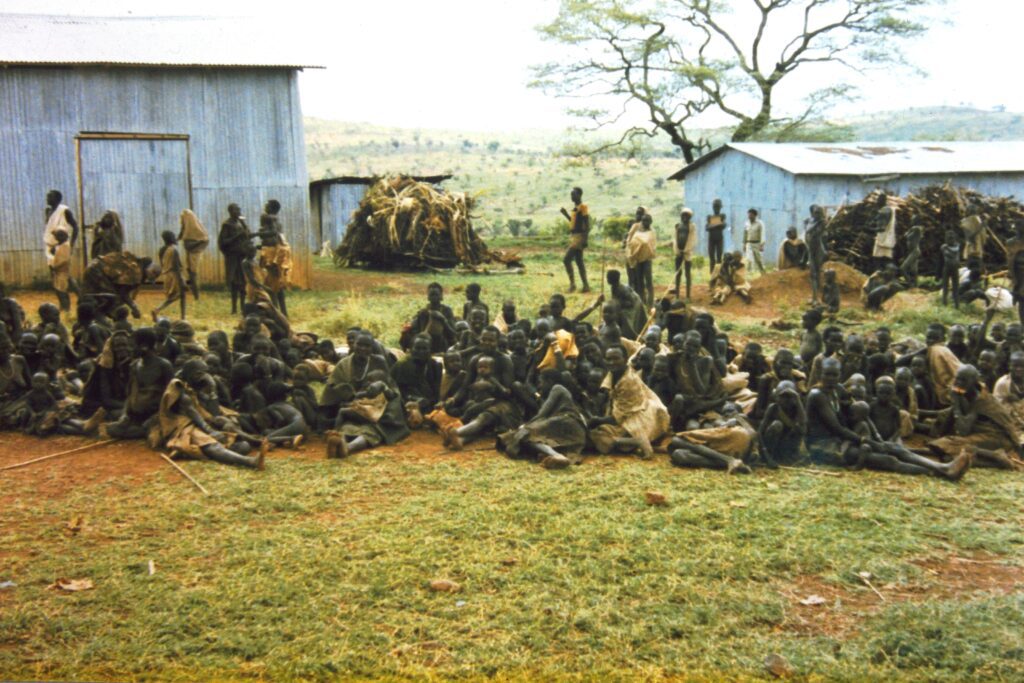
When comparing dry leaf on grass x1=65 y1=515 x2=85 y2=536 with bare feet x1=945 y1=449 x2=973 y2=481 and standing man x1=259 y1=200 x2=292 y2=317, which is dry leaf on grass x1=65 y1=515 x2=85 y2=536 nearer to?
bare feet x1=945 y1=449 x2=973 y2=481

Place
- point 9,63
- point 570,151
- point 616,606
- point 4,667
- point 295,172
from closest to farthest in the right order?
point 4,667 → point 616,606 → point 9,63 → point 295,172 → point 570,151

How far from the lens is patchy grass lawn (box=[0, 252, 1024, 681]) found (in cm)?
478

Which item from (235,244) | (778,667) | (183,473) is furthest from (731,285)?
(778,667)

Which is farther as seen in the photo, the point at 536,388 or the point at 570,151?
the point at 570,151

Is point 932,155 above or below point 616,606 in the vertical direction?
above

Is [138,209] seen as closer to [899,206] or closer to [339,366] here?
[339,366]

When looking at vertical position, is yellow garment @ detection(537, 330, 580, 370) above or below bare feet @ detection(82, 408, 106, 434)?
above

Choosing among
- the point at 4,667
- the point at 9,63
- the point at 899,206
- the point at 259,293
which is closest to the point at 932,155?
the point at 899,206

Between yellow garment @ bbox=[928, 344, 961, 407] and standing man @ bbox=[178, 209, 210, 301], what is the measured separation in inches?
394

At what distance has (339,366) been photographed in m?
8.73

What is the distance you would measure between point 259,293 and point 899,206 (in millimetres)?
11285

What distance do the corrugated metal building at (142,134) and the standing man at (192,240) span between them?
138 cm

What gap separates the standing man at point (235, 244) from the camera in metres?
13.4

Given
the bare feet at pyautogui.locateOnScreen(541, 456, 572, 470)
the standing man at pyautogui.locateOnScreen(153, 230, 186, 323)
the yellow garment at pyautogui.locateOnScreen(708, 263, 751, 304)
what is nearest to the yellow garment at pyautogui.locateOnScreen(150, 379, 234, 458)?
the bare feet at pyautogui.locateOnScreen(541, 456, 572, 470)
